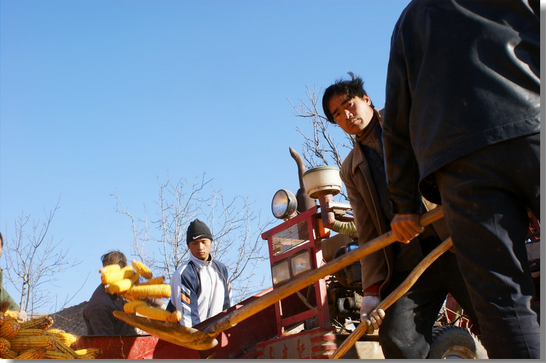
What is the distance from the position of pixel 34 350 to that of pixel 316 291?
246cm

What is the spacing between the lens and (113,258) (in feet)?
19.4

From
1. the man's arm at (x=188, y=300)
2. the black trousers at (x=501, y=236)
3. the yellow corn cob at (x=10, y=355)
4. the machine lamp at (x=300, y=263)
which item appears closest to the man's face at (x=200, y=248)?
the man's arm at (x=188, y=300)

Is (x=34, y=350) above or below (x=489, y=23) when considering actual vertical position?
below

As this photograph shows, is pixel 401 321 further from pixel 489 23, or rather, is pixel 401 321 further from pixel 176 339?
pixel 489 23

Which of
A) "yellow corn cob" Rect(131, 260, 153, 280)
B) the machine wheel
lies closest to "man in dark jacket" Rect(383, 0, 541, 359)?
the machine wheel

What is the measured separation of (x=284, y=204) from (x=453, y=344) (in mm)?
2674

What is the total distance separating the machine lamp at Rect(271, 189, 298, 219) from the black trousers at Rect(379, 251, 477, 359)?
293cm

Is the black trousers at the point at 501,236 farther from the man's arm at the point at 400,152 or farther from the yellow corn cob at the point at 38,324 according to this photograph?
the yellow corn cob at the point at 38,324

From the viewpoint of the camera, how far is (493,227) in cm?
188

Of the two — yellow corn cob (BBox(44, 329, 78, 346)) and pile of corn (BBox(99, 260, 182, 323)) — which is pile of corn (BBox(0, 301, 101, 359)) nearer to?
yellow corn cob (BBox(44, 329, 78, 346))

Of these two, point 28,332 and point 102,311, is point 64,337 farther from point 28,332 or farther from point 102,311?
point 102,311

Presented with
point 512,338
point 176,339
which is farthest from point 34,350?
point 512,338

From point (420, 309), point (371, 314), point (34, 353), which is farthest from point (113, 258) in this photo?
point (420, 309)

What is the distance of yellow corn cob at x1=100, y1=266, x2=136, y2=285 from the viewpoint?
4.24 meters
